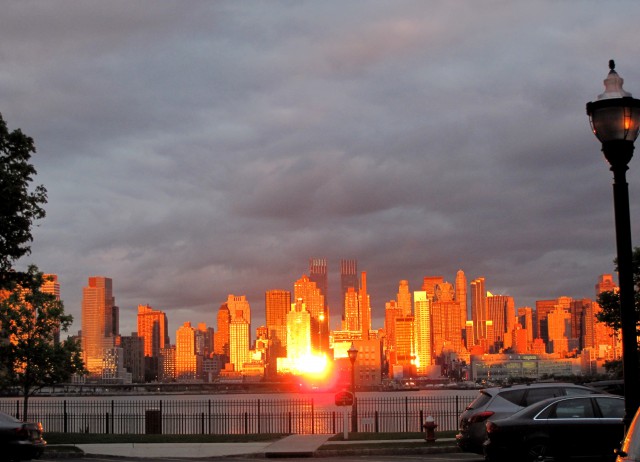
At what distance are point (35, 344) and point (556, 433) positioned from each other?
2929cm

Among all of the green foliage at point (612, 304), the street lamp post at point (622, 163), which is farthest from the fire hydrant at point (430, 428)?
the street lamp post at point (622, 163)

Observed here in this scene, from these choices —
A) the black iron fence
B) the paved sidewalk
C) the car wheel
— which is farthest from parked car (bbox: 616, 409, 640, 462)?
the black iron fence

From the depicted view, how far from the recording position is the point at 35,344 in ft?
141

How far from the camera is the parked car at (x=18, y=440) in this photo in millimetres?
22266

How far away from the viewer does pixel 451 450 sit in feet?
92.5

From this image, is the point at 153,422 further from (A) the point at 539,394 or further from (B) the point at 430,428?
(A) the point at 539,394

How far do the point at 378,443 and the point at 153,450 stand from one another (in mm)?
7627

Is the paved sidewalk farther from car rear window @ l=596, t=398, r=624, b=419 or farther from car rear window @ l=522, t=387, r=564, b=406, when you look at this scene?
car rear window @ l=596, t=398, r=624, b=419

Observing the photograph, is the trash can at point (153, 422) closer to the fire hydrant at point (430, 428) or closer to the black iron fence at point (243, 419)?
the black iron fence at point (243, 419)

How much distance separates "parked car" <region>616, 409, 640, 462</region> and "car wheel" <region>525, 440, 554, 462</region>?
10.4 metres

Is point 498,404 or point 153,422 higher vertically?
point 498,404

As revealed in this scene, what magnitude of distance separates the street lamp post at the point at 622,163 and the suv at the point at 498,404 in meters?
10.9

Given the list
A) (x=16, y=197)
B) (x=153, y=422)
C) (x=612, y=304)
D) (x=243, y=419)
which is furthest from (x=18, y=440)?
(x=243, y=419)

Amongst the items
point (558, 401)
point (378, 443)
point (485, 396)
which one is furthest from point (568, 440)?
point (378, 443)
